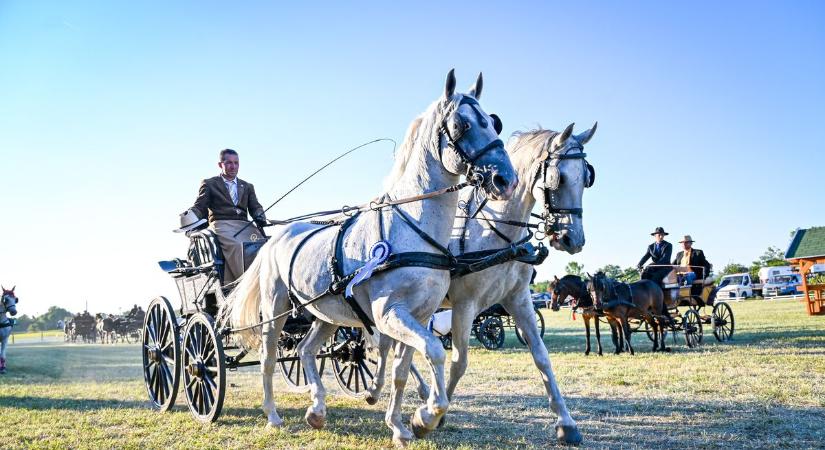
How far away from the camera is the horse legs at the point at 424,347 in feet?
13.5

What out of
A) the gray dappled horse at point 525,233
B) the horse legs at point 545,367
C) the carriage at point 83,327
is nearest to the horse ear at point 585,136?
the gray dappled horse at point 525,233

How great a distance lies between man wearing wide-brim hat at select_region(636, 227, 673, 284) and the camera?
14.2 m

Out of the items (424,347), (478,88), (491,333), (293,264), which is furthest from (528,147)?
(491,333)

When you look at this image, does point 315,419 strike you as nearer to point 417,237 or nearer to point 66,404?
point 417,237

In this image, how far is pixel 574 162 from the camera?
18.6ft

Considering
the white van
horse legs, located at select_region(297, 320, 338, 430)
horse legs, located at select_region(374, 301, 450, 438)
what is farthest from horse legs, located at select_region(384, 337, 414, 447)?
the white van

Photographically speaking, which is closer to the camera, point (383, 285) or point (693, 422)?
point (383, 285)

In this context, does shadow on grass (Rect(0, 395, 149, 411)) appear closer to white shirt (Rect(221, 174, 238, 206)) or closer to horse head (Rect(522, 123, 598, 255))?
white shirt (Rect(221, 174, 238, 206))

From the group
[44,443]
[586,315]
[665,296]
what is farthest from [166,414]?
[665,296]

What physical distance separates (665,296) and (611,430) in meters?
9.15

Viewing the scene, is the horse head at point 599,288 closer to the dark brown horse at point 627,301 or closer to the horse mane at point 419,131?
the dark brown horse at point 627,301

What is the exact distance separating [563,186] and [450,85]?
1619 millimetres

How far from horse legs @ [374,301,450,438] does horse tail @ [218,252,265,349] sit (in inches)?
95.0

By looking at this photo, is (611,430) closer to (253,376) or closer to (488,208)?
(488,208)
